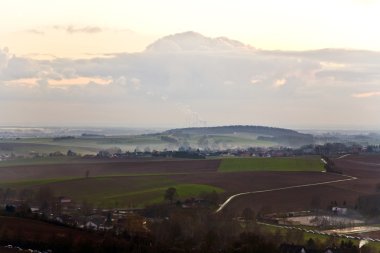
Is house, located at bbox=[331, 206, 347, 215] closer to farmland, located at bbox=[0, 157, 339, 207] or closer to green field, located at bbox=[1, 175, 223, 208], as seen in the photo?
farmland, located at bbox=[0, 157, 339, 207]

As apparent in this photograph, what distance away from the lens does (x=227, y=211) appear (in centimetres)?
3453

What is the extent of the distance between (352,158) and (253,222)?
36865 mm

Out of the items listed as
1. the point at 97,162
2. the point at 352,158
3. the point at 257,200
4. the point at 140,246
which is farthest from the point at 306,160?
the point at 140,246

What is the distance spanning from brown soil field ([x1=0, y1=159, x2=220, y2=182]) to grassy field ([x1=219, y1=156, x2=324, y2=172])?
59.8 inches

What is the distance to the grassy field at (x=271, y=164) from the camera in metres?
58.5

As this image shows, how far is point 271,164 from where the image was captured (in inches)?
2436

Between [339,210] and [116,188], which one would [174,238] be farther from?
[116,188]

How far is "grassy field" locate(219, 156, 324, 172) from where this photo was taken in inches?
2303

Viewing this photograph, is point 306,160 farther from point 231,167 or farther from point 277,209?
point 277,209

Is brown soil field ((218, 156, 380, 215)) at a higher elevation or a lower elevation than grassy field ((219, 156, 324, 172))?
lower

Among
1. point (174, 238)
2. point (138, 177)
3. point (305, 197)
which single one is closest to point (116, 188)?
point (138, 177)

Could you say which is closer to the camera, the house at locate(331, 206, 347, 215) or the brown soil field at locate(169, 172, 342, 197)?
the house at locate(331, 206, 347, 215)

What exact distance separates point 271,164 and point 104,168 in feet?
54.4

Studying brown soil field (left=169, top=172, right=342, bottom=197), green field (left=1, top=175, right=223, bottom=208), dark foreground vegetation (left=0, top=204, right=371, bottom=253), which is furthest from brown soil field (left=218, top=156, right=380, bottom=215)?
dark foreground vegetation (left=0, top=204, right=371, bottom=253)
